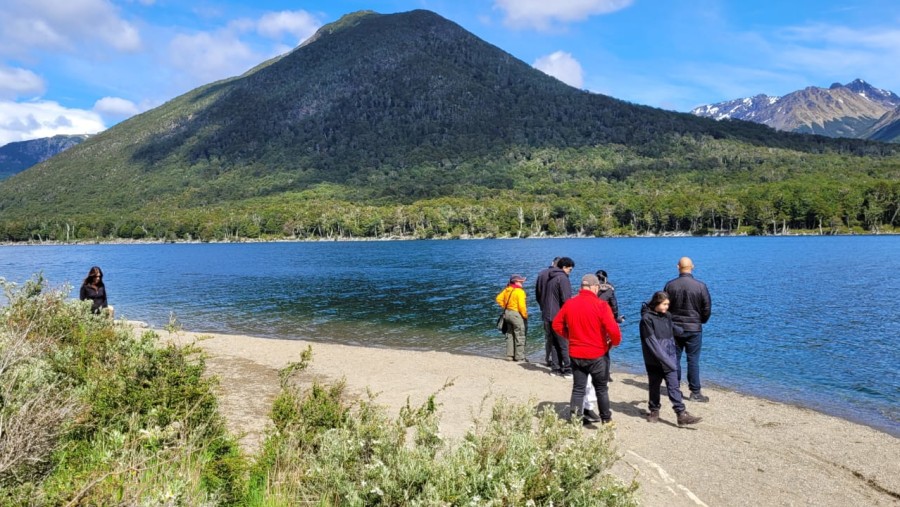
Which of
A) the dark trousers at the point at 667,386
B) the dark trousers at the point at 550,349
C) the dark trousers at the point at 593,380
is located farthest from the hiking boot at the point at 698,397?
the dark trousers at the point at 593,380

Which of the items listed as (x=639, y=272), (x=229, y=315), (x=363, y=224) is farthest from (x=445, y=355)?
(x=363, y=224)

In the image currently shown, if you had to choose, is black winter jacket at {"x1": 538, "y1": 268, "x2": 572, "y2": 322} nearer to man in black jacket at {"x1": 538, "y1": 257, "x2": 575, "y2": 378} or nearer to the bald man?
man in black jacket at {"x1": 538, "y1": 257, "x2": 575, "y2": 378}

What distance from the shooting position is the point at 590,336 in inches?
372

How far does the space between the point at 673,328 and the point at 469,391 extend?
16.1 feet

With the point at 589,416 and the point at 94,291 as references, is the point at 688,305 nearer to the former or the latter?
the point at 589,416

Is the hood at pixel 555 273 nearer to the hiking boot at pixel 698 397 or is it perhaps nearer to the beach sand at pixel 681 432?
the beach sand at pixel 681 432

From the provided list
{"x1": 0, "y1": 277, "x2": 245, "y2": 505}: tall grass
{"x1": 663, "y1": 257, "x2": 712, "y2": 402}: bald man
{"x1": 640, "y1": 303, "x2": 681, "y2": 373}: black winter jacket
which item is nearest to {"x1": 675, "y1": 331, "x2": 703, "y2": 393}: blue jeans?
{"x1": 663, "y1": 257, "x2": 712, "y2": 402}: bald man

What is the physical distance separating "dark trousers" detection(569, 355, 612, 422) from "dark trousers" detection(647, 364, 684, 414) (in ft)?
3.72

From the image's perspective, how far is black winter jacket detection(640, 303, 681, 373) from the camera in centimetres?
1004

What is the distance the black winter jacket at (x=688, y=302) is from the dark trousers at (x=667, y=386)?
5.07 ft

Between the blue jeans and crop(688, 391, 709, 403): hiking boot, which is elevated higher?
the blue jeans

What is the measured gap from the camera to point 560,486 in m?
4.77

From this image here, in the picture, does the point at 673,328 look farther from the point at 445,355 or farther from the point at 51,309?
the point at 51,309

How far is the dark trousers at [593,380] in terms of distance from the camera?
9586 millimetres
